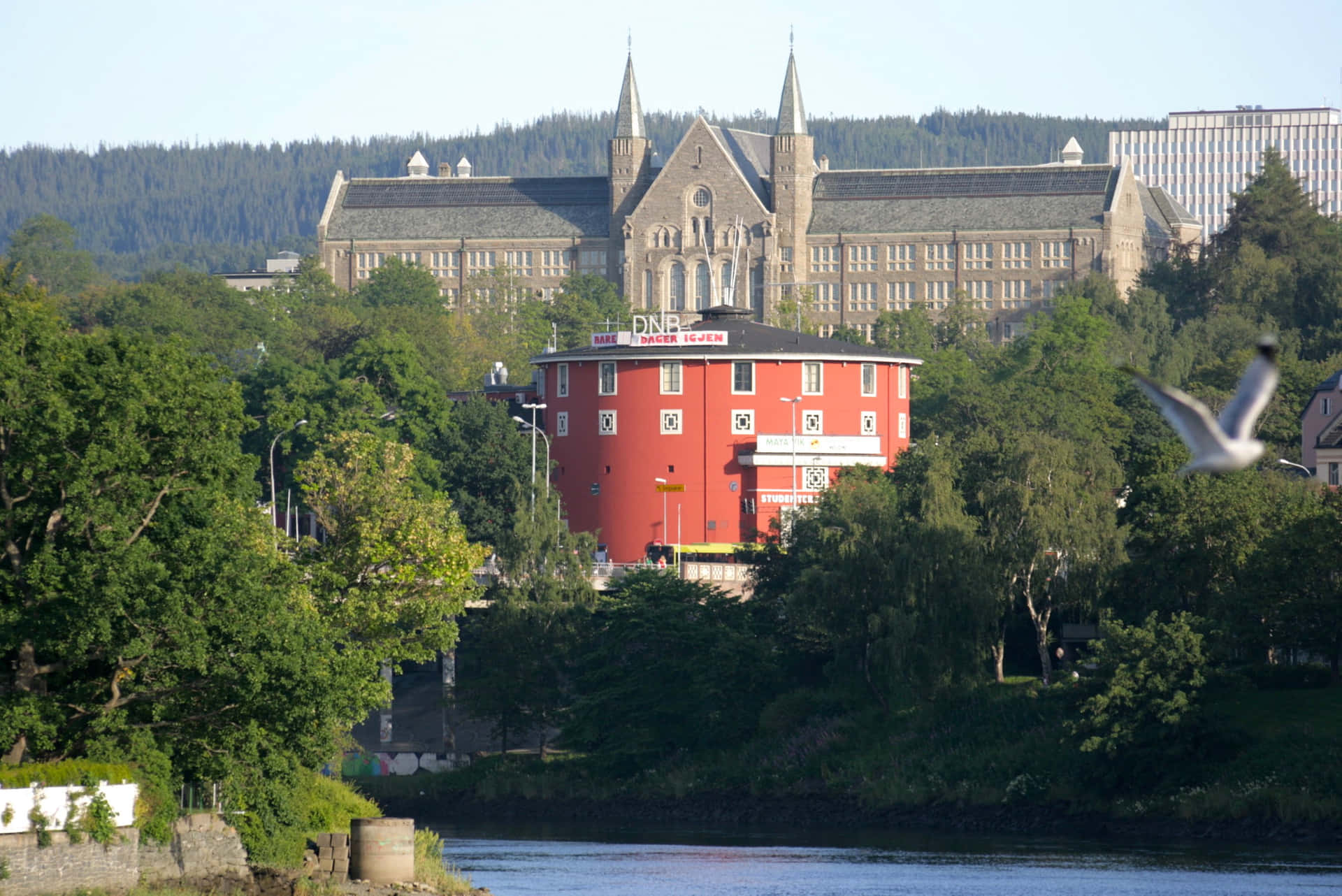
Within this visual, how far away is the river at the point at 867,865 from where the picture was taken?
62938mm

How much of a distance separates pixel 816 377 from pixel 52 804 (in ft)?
236

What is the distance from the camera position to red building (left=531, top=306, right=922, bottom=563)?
367 ft

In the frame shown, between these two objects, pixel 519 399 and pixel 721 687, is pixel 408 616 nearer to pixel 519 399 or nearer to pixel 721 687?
pixel 721 687

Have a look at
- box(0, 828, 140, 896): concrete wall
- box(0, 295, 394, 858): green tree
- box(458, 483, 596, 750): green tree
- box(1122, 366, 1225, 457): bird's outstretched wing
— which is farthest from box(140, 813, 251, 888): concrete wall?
box(458, 483, 596, 750): green tree

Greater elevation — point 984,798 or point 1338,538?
point 1338,538

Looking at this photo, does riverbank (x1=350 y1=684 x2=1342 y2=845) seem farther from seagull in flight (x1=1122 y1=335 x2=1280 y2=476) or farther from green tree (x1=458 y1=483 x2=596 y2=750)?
seagull in flight (x1=1122 y1=335 x2=1280 y2=476)

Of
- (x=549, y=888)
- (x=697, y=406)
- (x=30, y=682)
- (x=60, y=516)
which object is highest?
(x=697, y=406)

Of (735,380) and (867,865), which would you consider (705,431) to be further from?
(867,865)

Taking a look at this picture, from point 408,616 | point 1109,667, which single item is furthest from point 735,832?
point 408,616

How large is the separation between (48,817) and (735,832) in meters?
38.4

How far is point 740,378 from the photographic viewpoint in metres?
114

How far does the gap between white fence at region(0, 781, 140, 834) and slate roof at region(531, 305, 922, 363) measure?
67435 mm

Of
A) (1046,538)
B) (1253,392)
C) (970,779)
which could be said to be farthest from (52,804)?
(1046,538)

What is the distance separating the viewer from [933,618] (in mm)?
83375
